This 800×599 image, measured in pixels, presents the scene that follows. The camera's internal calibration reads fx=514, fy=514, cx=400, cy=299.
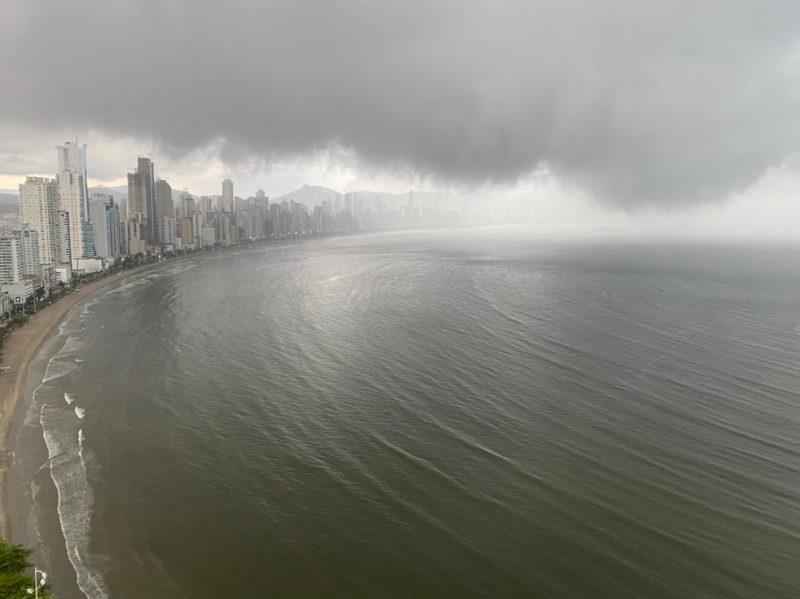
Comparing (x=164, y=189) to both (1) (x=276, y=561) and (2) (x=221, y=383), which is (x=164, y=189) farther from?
(1) (x=276, y=561)

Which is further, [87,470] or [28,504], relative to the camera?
[87,470]

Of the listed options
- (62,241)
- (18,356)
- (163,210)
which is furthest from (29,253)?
(163,210)

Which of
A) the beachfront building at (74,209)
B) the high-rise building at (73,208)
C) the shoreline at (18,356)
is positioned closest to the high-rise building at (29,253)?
the shoreline at (18,356)

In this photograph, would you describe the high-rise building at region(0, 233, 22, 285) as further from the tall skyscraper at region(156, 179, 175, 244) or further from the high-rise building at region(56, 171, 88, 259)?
the tall skyscraper at region(156, 179, 175, 244)

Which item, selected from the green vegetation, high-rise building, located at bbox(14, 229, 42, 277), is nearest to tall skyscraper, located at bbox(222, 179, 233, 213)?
high-rise building, located at bbox(14, 229, 42, 277)

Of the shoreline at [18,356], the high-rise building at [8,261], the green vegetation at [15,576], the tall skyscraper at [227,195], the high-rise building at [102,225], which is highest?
the tall skyscraper at [227,195]

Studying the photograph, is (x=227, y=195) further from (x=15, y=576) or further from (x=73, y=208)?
(x=15, y=576)

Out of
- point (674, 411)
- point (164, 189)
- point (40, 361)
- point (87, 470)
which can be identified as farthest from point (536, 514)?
point (164, 189)

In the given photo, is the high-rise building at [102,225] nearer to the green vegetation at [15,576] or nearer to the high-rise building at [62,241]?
the high-rise building at [62,241]
